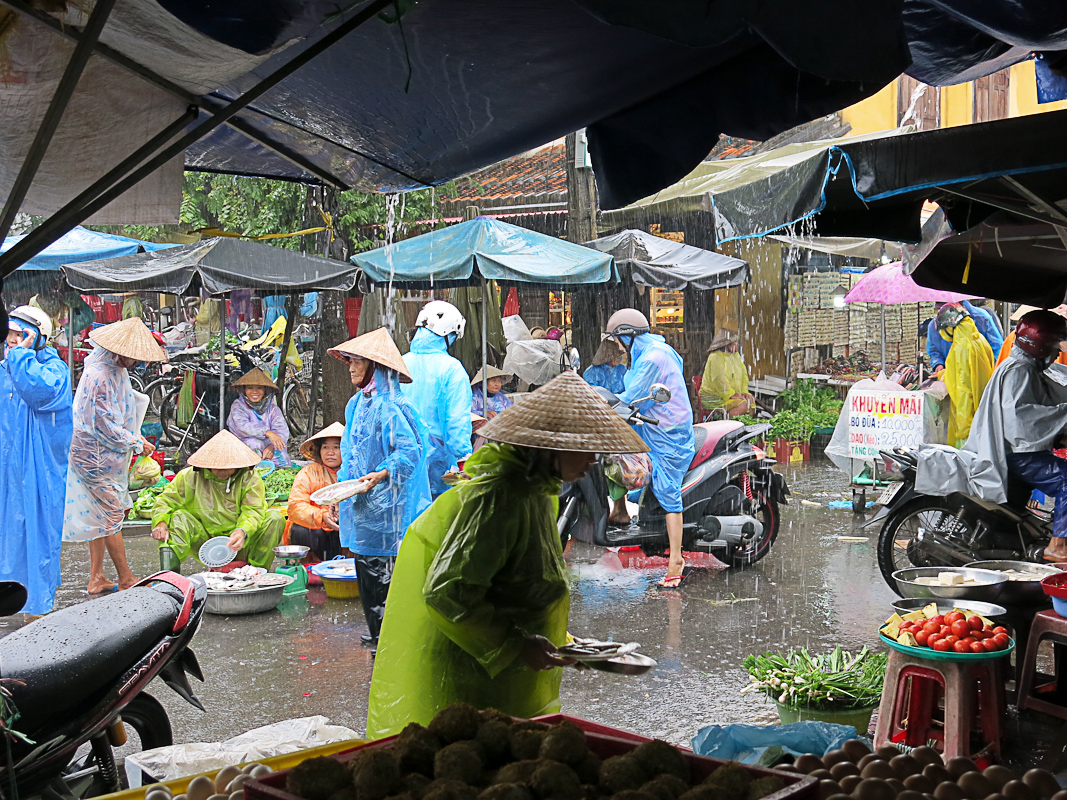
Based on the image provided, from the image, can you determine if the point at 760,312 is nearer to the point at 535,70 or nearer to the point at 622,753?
the point at 535,70

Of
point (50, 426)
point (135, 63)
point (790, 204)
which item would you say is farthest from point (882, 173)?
point (50, 426)

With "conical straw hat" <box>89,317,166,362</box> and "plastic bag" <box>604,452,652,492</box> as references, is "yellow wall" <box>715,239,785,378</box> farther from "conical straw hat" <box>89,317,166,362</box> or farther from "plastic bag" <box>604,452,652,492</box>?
"conical straw hat" <box>89,317,166,362</box>

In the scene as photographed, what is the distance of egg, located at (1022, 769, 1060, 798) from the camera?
96.5 inches

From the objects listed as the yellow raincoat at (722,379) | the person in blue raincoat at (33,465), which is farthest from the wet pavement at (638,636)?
the yellow raincoat at (722,379)

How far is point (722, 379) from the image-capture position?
14891mm

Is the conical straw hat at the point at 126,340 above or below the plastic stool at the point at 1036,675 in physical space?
above

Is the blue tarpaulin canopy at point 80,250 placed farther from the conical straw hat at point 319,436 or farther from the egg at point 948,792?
the egg at point 948,792

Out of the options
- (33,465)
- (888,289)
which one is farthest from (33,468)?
(888,289)

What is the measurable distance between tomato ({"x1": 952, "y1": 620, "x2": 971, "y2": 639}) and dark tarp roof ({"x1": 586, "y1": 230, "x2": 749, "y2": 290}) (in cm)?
850

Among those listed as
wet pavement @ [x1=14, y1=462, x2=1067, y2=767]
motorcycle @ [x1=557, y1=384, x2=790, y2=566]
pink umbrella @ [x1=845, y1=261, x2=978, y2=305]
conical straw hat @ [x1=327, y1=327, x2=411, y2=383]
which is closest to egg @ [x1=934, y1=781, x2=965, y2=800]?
wet pavement @ [x1=14, y1=462, x2=1067, y2=767]

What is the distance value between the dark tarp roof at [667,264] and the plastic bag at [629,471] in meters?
4.73

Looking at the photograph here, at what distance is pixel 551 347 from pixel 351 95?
10524mm

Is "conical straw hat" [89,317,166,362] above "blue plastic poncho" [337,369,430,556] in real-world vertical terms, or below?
above

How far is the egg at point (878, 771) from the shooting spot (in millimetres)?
2543
